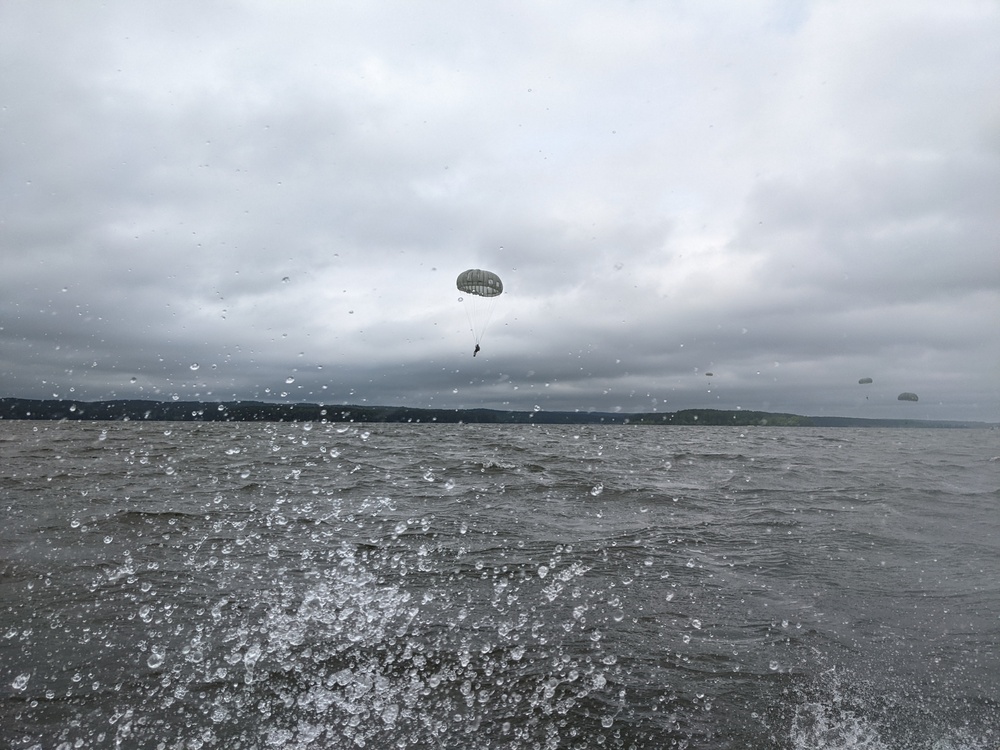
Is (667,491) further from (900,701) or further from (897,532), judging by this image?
(900,701)

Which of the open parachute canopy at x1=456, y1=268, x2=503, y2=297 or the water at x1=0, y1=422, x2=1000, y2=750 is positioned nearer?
the water at x1=0, y1=422, x2=1000, y2=750

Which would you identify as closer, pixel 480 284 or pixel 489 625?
pixel 489 625

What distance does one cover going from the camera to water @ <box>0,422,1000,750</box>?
4.23 m

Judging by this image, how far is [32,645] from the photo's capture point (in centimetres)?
527

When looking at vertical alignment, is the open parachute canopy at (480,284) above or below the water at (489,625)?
above

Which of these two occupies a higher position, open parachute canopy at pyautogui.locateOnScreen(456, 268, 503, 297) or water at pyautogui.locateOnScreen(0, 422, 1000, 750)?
open parachute canopy at pyautogui.locateOnScreen(456, 268, 503, 297)

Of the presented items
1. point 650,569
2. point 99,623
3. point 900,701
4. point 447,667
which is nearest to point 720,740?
point 900,701

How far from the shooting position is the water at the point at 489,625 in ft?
13.9

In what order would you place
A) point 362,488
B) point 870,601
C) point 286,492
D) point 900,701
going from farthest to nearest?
1. point 362,488
2. point 286,492
3. point 870,601
4. point 900,701

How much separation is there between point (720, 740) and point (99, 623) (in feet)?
18.2

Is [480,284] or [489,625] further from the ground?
[480,284]

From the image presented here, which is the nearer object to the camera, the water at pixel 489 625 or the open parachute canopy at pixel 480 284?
the water at pixel 489 625

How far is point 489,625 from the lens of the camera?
233 inches

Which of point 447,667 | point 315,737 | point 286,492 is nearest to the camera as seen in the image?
point 315,737
